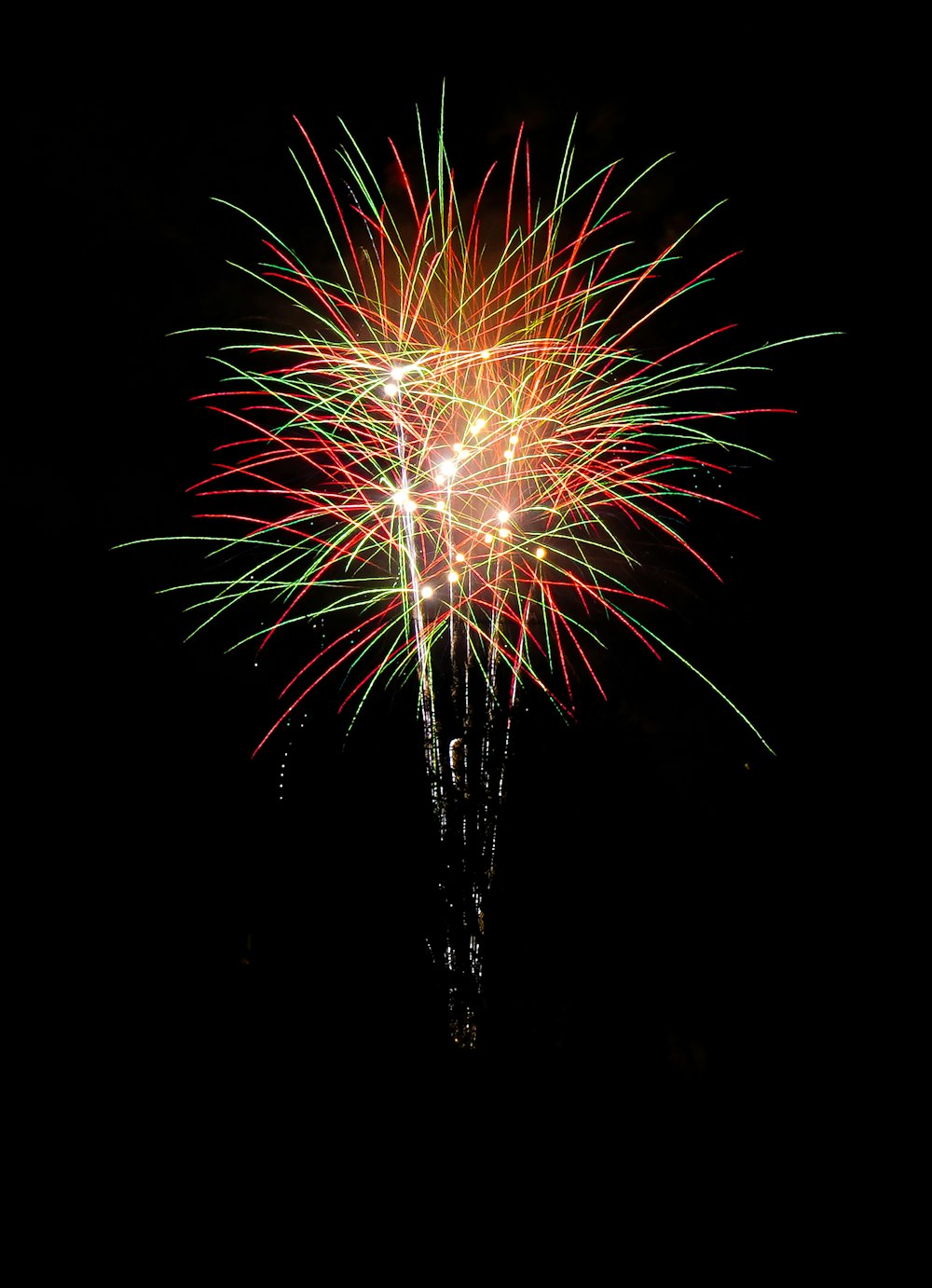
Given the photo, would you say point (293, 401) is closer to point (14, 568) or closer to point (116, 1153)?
point (14, 568)

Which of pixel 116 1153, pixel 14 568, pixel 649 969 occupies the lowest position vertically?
pixel 116 1153

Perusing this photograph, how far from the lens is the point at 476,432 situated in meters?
3.21

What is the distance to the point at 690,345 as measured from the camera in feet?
11.5

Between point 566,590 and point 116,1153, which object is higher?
point 566,590

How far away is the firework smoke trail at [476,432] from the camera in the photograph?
3174 millimetres

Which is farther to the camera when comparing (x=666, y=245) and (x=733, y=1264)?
(x=666, y=245)

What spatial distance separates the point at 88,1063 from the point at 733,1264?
3288mm

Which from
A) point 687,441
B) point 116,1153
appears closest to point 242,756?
point 116,1153

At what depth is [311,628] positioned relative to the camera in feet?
15.0

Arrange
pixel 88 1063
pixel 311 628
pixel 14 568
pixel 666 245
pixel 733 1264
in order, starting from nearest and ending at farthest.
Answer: pixel 733 1264, pixel 666 245, pixel 88 1063, pixel 14 568, pixel 311 628

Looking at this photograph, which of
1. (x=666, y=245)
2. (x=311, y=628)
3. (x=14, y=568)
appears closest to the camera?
(x=666, y=245)

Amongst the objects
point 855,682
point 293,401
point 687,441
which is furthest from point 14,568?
point 855,682

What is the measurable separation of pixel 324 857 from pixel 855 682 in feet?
10.8

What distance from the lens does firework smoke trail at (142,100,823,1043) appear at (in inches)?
125
